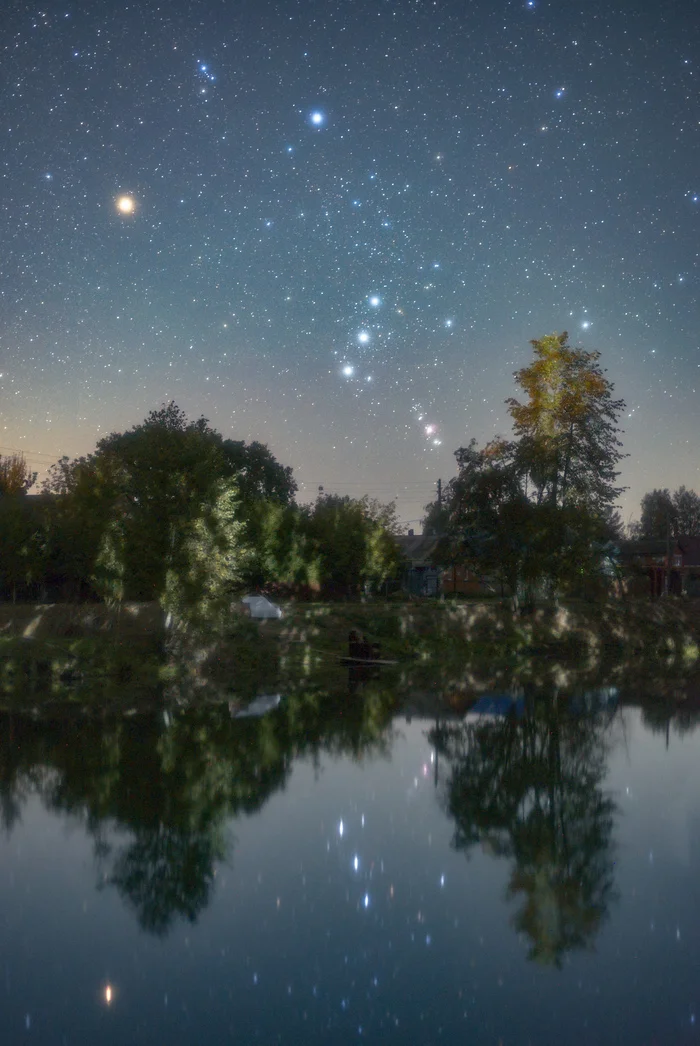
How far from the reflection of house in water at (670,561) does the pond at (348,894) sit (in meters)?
60.3

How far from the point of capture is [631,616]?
2111 inches

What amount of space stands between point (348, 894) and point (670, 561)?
7419cm

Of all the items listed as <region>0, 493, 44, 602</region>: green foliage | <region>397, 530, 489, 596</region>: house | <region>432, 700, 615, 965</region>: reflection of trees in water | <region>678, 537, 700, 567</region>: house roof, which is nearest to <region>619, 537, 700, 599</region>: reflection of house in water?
<region>678, 537, 700, 567</region>: house roof

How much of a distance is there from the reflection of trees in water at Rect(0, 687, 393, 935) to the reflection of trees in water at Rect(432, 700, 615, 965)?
2.87 meters

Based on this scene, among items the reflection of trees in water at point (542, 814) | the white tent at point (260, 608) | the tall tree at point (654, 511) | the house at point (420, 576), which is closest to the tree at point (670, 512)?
the tall tree at point (654, 511)

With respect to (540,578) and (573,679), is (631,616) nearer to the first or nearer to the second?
(540,578)

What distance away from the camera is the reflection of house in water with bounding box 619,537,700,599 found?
256 ft

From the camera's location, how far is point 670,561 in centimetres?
7919

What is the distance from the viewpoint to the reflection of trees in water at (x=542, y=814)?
9.71 meters

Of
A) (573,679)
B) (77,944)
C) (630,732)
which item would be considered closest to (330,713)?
(630,732)

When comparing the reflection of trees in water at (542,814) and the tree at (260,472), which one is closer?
the reflection of trees in water at (542,814)

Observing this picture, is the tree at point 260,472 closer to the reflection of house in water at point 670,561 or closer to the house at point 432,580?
the house at point 432,580

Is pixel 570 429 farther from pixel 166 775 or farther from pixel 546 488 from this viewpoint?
pixel 166 775

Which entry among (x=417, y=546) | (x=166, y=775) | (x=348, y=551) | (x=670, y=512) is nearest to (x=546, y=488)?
(x=348, y=551)
